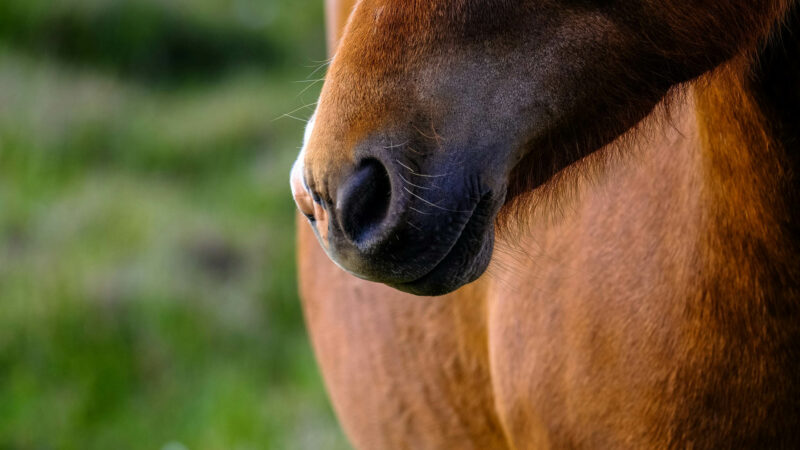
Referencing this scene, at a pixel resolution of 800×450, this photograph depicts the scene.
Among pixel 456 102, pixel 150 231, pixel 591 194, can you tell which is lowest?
pixel 150 231

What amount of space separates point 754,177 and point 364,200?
57 centimetres

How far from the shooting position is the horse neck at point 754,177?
1.34 meters

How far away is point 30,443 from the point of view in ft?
12.8

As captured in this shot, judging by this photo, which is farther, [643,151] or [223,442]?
[223,442]

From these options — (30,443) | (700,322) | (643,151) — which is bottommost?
(30,443)

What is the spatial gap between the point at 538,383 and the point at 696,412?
31 cm

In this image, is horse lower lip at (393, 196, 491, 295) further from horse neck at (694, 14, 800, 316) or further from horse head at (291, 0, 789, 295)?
horse neck at (694, 14, 800, 316)

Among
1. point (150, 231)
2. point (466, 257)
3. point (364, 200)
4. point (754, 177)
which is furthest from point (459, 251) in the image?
point (150, 231)

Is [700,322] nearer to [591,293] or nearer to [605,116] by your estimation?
[591,293]

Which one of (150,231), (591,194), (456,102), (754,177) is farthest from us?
(150,231)

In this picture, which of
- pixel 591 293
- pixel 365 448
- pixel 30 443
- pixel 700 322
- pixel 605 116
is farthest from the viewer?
pixel 30 443

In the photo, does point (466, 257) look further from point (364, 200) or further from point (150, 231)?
point (150, 231)

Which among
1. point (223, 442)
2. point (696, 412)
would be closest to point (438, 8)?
point (696, 412)

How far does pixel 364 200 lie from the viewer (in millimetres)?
1167
